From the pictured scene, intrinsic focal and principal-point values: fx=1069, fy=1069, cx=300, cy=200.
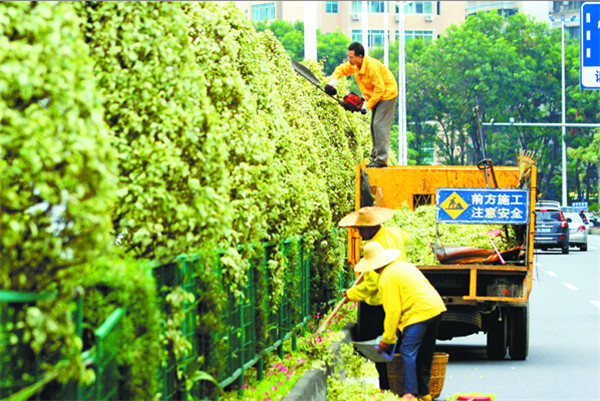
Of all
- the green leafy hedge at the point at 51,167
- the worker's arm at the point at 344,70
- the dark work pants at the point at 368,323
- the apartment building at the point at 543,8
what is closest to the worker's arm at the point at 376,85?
the worker's arm at the point at 344,70

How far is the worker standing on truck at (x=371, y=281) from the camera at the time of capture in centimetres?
931

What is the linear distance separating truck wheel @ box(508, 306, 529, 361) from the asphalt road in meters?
0.13

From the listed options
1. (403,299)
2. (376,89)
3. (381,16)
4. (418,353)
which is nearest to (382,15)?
(381,16)

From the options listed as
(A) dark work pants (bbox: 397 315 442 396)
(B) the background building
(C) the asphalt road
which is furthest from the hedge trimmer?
(B) the background building

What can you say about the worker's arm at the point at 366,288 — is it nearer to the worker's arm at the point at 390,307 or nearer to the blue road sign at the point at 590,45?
the worker's arm at the point at 390,307

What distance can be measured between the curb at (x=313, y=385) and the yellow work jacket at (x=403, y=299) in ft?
2.08

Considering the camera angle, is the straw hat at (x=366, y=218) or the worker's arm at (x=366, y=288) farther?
the straw hat at (x=366, y=218)

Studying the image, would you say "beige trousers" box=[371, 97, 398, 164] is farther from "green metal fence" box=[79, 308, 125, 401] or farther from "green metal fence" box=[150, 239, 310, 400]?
"green metal fence" box=[79, 308, 125, 401]

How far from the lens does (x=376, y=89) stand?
13.5m

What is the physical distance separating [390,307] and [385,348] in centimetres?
38

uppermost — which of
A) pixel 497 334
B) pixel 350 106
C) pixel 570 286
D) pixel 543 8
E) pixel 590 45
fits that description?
pixel 543 8

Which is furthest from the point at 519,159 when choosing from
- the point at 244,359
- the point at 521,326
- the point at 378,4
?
the point at 378,4

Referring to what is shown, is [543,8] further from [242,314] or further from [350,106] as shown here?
[242,314]

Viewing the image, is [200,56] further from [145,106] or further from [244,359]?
[244,359]
